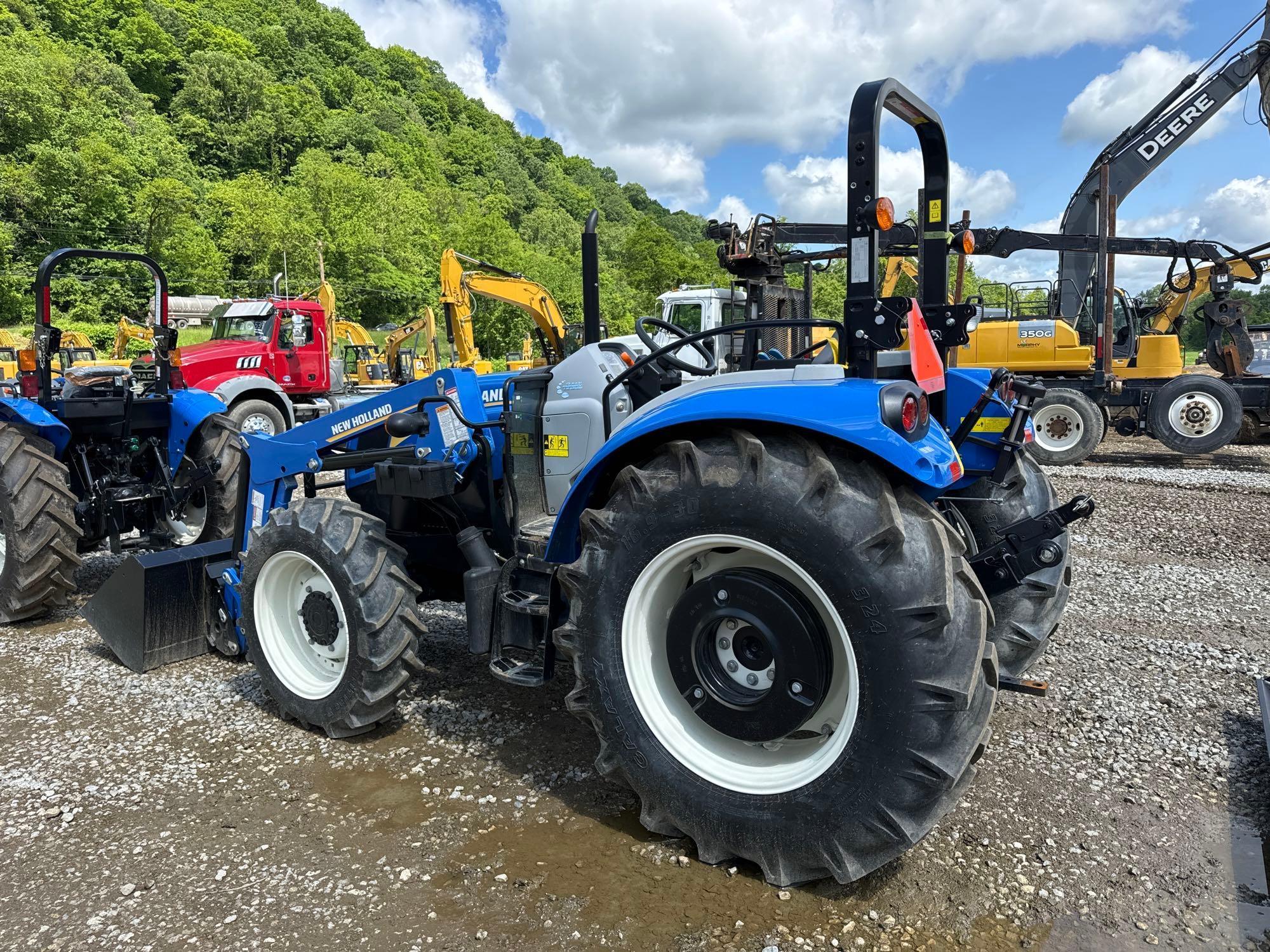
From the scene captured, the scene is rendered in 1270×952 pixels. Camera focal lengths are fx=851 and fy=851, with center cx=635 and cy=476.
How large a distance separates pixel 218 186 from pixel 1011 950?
158ft

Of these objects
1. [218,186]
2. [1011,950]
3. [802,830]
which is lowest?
[1011,950]

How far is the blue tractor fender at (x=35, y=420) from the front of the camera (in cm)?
553

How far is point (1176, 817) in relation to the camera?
2869 millimetres

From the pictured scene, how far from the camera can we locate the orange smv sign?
261 cm

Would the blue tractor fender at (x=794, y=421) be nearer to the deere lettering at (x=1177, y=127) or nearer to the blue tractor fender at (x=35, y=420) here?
the blue tractor fender at (x=35, y=420)

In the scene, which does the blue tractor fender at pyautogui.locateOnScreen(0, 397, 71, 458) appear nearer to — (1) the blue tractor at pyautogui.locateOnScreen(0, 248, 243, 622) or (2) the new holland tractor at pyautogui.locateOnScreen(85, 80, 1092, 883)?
(1) the blue tractor at pyautogui.locateOnScreen(0, 248, 243, 622)

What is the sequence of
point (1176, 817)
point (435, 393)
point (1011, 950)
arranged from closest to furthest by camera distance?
point (1011, 950) → point (1176, 817) → point (435, 393)

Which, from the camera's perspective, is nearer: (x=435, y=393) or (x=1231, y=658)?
(x=435, y=393)

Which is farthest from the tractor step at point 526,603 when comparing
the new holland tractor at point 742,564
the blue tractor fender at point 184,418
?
the blue tractor fender at point 184,418

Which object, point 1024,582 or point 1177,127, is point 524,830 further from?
point 1177,127

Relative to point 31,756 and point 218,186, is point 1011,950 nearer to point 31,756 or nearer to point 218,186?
point 31,756

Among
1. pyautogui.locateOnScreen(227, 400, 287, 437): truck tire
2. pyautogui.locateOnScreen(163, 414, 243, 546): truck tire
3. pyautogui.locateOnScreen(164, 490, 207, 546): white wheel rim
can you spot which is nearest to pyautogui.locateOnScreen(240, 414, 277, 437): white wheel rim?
pyautogui.locateOnScreen(227, 400, 287, 437): truck tire

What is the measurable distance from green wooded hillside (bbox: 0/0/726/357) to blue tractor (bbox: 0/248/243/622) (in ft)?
102

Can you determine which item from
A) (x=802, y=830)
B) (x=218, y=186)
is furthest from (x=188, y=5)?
(x=802, y=830)
